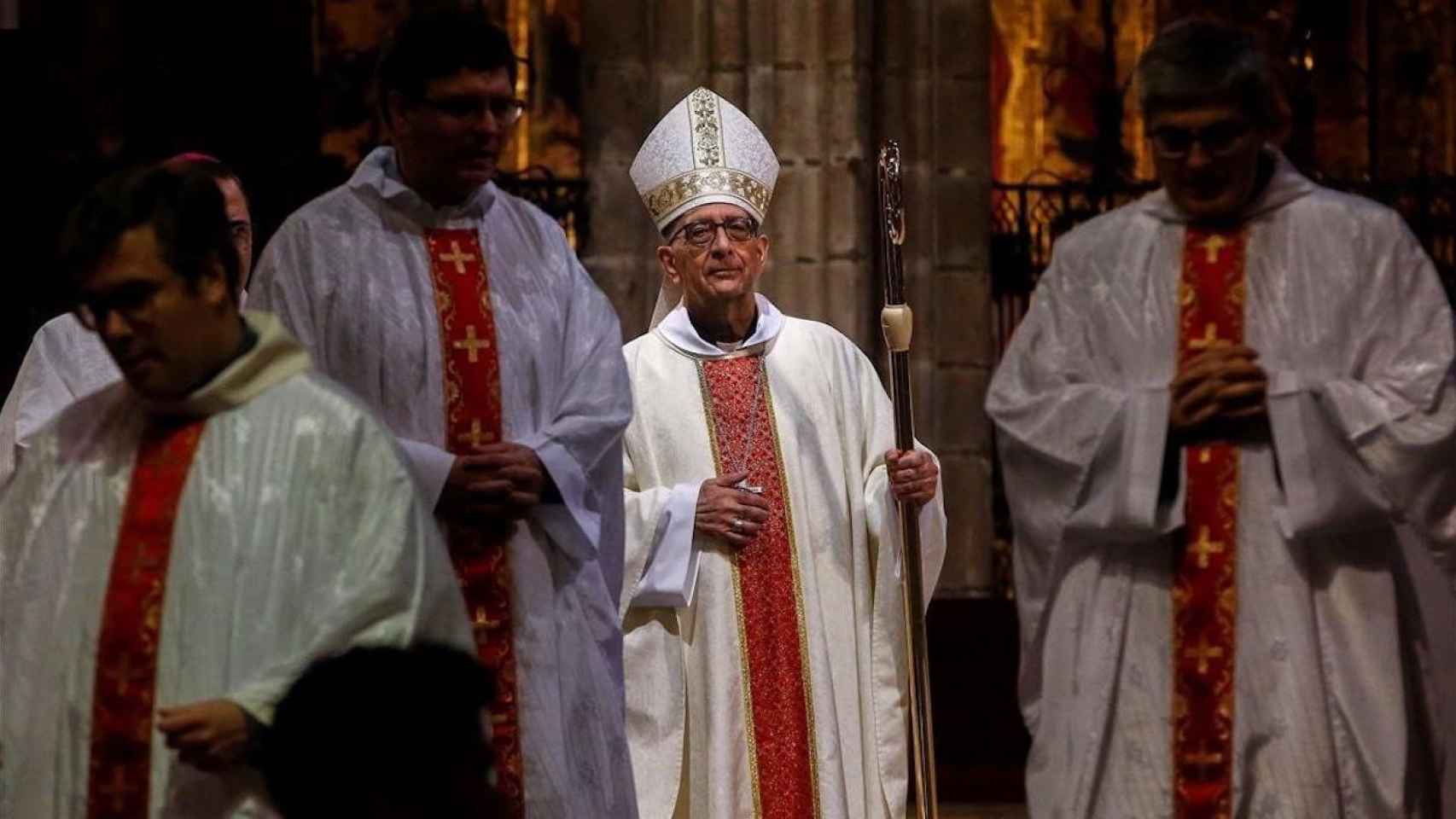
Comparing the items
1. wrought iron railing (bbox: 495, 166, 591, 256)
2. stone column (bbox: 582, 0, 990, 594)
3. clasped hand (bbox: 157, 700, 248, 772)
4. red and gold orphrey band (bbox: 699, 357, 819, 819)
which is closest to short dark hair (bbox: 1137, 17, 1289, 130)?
clasped hand (bbox: 157, 700, 248, 772)

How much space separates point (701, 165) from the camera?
7.64 meters

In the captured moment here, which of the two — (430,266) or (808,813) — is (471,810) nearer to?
(430,266)

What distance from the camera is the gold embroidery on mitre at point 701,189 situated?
7594 millimetres

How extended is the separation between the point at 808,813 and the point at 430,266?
1933mm

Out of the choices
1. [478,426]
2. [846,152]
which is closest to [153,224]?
[478,426]

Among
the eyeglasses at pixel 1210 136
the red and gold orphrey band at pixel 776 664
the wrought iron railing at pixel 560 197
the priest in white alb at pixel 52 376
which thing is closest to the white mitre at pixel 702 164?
the red and gold orphrey band at pixel 776 664

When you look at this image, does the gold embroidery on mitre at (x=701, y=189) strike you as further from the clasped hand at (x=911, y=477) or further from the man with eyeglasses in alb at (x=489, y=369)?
the man with eyeglasses in alb at (x=489, y=369)

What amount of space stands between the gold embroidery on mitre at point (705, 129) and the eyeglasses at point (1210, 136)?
2355 millimetres

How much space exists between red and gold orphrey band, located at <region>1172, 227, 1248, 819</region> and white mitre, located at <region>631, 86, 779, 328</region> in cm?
235

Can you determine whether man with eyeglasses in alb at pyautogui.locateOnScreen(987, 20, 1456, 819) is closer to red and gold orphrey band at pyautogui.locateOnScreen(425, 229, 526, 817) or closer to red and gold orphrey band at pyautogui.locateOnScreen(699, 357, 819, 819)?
red and gold orphrey band at pyautogui.locateOnScreen(425, 229, 526, 817)

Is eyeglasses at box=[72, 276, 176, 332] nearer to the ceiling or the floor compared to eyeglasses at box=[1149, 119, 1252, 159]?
nearer to the floor

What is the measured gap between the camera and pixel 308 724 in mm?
3396

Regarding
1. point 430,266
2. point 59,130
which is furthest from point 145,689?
point 59,130

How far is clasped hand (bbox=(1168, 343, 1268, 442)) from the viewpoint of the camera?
5348 mm
